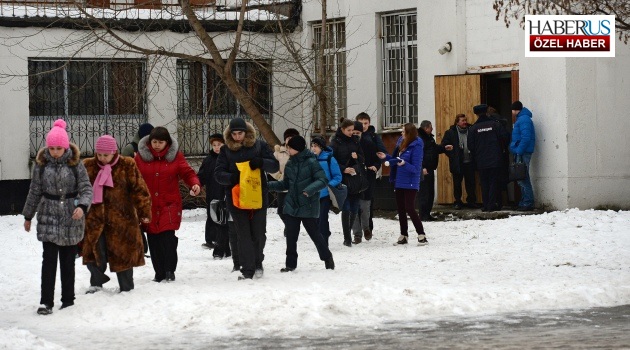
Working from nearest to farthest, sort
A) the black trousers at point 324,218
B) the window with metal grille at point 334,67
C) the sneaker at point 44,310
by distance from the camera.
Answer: the sneaker at point 44,310 < the black trousers at point 324,218 < the window with metal grille at point 334,67

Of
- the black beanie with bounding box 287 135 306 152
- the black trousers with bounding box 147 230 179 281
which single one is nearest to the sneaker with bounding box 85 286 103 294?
the black trousers with bounding box 147 230 179 281

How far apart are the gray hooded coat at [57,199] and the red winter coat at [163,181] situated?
5.47 feet

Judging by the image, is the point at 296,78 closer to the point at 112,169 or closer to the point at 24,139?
the point at 24,139

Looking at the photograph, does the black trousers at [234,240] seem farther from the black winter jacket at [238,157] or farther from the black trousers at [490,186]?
the black trousers at [490,186]

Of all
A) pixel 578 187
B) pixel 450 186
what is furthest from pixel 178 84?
pixel 578 187

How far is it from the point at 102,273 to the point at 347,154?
5587 mm

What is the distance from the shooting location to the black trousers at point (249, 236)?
44.6 feet

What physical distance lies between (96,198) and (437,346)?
14.6ft

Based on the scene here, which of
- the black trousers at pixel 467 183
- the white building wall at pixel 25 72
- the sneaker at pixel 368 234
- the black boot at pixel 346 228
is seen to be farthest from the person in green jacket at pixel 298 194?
the white building wall at pixel 25 72

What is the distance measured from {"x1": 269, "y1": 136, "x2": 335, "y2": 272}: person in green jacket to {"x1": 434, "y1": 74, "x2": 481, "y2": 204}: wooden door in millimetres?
8506

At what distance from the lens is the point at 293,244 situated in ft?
47.2

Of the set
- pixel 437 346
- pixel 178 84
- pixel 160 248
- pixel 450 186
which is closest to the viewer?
pixel 437 346

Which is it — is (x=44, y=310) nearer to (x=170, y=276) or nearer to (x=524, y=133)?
(x=170, y=276)

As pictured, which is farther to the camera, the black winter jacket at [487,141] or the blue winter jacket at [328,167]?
the black winter jacket at [487,141]
